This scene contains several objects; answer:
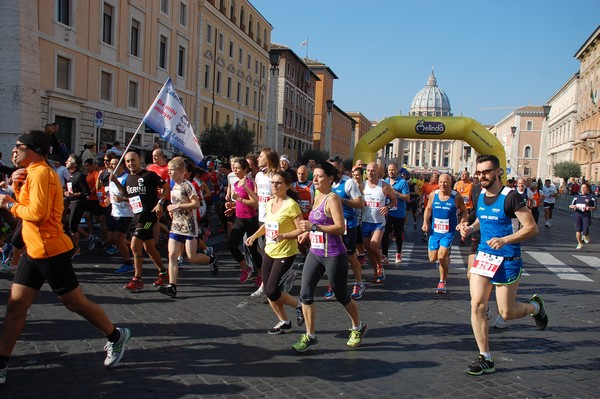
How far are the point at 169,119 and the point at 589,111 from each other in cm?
7433

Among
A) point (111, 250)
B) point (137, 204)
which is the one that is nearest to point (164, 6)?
point (111, 250)

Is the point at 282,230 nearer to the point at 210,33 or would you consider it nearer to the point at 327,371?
the point at 327,371

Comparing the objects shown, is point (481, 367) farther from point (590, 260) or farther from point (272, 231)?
point (590, 260)

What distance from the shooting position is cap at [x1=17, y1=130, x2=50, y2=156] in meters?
4.19

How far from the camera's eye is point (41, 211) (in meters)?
4.09

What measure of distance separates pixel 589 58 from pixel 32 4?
73.5 metres

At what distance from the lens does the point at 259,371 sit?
15.0ft

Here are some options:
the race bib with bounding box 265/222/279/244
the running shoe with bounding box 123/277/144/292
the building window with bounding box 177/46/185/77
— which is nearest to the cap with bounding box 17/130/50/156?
the race bib with bounding box 265/222/279/244

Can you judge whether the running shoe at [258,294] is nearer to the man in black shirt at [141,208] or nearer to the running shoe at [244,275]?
the running shoe at [244,275]

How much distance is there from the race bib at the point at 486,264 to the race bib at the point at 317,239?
4.56 ft

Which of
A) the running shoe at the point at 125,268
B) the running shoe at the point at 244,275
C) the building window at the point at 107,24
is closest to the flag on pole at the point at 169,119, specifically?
the running shoe at the point at 125,268

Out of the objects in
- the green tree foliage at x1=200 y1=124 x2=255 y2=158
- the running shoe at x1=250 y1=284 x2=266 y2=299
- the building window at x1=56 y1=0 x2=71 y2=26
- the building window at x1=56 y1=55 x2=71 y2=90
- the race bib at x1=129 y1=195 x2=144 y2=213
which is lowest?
the running shoe at x1=250 y1=284 x2=266 y2=299

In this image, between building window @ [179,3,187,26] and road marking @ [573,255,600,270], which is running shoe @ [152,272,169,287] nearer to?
road marking @ [573,255,600,270]

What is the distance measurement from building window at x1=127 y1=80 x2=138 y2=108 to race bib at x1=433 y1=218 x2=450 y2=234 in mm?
25072
